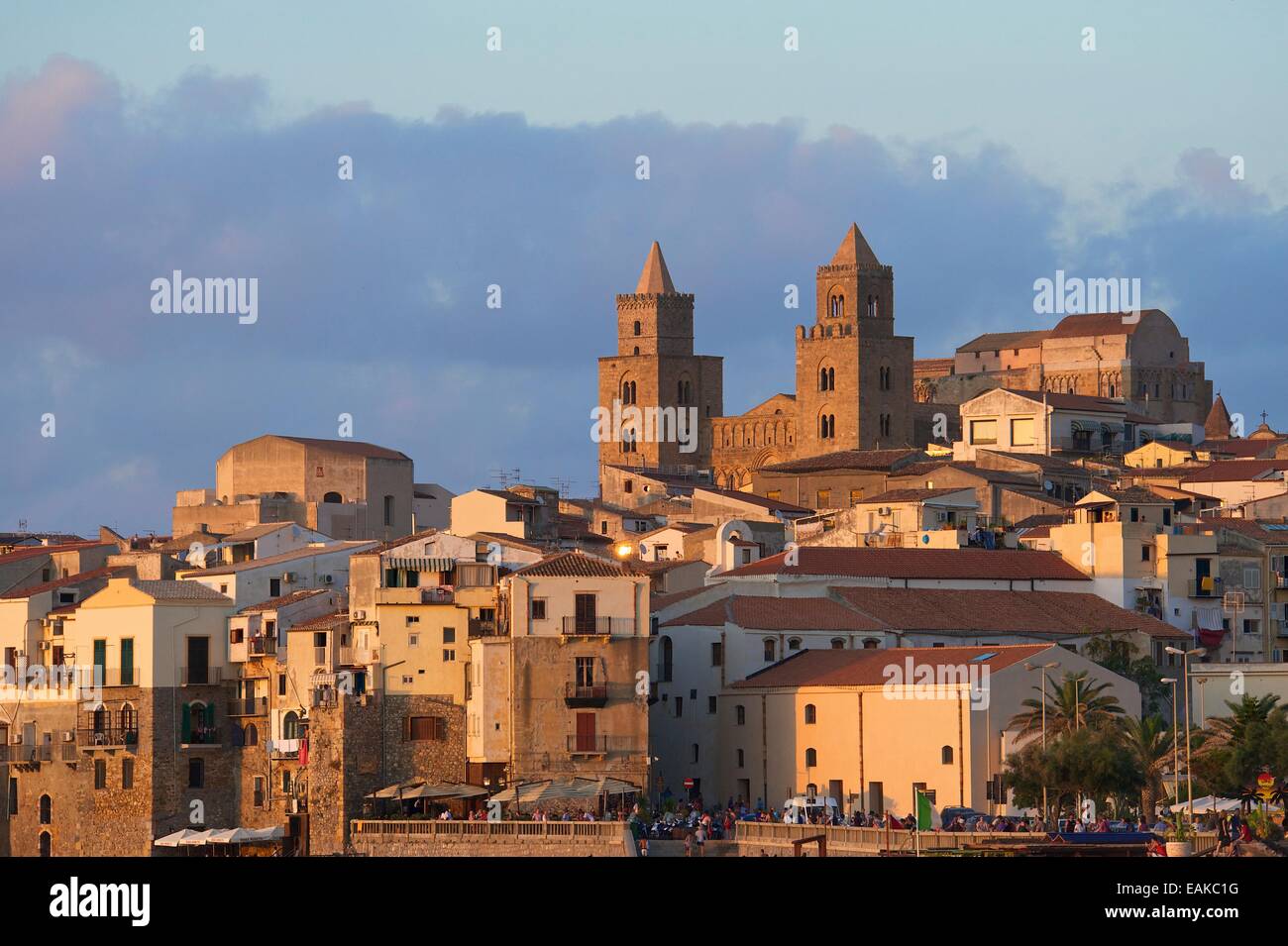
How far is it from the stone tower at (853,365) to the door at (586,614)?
3542 inches

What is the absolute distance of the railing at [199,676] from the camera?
98.1 metres

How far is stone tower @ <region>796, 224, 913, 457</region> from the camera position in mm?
183250

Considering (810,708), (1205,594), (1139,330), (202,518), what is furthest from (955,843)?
(1139,330)

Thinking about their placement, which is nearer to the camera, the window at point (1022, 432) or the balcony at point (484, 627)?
the balcony at point (484, 627)

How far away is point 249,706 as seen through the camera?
98.0 meters

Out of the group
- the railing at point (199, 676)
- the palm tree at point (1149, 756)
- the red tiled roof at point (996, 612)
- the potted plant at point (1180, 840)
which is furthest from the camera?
the red tiled roof at point (996, 612)

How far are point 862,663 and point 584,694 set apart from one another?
884cm

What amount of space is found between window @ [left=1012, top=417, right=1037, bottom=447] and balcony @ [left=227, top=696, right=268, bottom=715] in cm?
5573

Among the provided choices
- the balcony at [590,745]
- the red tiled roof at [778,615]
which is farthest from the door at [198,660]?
the balcony at [590,745]

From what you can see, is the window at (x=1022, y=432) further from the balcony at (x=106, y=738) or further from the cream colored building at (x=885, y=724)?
the balcony at (x=106, y=738)

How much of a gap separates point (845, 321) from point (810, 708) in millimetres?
95543

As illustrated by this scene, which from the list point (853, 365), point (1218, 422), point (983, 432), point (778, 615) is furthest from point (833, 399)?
point (778, 615)
